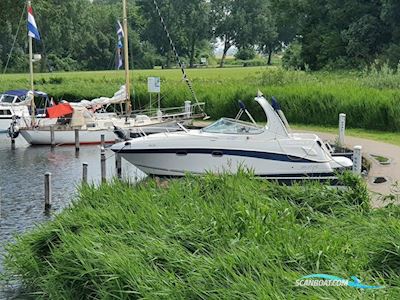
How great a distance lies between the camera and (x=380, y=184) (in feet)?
62.5

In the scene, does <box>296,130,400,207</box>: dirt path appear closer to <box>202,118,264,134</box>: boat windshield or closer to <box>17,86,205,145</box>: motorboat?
<box>202,118,264,134</box>: boat windshield

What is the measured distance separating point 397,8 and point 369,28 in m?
3.72

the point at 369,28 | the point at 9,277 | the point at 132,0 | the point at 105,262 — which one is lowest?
the point at 9,277

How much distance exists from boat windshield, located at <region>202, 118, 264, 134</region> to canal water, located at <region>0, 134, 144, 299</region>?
263 centimetres

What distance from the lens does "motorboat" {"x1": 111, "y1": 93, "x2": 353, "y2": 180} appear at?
65.9ft

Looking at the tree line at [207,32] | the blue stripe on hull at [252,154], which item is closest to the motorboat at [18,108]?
the tree line at [207,32]

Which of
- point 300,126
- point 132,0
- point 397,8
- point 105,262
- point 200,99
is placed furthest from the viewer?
point 132,0

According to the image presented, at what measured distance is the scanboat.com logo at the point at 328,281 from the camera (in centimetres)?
779

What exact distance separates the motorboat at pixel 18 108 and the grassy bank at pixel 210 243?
994 inches

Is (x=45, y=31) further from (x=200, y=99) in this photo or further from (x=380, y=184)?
(x=380, y=184)

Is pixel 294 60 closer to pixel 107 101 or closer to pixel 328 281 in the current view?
pixel 107 101

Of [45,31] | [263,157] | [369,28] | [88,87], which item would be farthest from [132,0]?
[263,157]

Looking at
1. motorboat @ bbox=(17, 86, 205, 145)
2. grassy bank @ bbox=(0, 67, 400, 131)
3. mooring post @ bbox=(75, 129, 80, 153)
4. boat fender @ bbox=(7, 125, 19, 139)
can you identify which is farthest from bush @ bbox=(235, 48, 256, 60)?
mooring post @ bbox=(75, 129, 80, 153)

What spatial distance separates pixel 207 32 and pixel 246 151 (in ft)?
401
